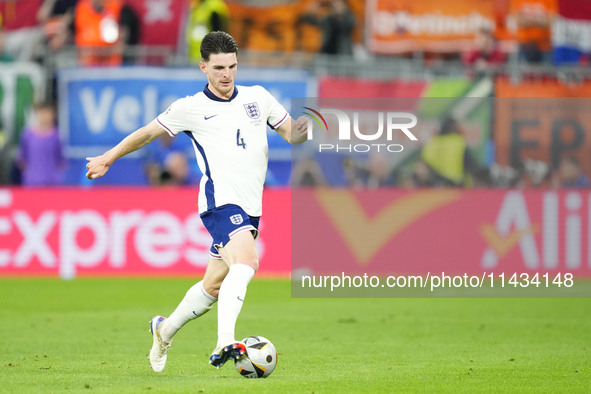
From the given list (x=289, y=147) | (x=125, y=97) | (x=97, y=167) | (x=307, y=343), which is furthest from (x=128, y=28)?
(x=97, y=167)

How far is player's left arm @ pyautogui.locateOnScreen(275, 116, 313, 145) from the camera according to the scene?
745cm

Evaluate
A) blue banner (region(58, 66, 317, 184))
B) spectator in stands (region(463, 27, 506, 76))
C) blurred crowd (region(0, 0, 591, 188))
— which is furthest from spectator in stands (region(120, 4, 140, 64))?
spectator in stands (region(463, 27, 506, 76))

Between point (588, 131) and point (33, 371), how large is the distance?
506 inches

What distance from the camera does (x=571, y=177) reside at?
1727cm

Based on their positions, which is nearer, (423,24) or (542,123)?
(542,123)

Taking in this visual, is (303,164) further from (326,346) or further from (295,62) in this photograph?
(326,346)

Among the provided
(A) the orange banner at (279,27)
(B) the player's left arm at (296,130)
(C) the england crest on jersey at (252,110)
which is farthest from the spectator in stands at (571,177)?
(C) the england crest on jersey at (252,110)

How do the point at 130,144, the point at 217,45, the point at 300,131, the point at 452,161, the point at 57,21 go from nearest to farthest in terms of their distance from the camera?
the point at 217,45 → the point at 130,144 → the point at 300,131 → the point at 452,161 → the point at 57,21

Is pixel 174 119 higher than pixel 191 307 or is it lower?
higher

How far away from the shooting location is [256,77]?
718 inches

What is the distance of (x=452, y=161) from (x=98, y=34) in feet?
23.0

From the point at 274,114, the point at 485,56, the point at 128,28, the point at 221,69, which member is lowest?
the point at 274,114

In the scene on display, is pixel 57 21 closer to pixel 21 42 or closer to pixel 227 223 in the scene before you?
pixel 21 42

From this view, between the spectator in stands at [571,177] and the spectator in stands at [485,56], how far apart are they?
2339 mm
